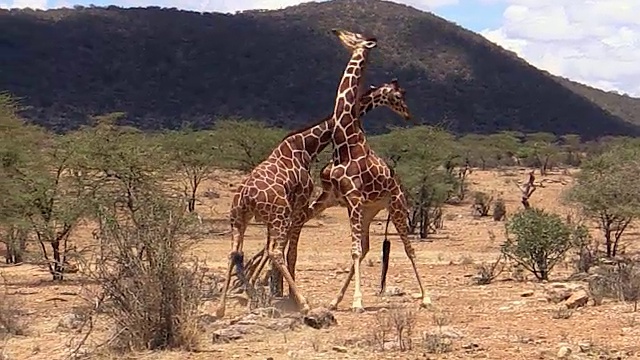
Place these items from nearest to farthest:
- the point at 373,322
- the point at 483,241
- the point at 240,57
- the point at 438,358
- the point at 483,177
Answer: the point at 438,358, the point at 373,322, the point at 483,241, the point at 483,177, the point at 240,57

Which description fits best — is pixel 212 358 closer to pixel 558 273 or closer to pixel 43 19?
pixel 558 273

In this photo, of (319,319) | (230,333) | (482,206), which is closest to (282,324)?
(319,319)

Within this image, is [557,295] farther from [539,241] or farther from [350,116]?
[539,241]

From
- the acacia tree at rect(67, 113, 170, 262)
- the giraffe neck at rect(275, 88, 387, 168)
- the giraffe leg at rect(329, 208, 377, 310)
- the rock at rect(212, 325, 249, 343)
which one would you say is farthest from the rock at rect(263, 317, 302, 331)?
the acacia tree at rect(67, 113, 170, 262)

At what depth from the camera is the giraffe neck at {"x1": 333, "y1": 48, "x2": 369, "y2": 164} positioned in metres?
13.1

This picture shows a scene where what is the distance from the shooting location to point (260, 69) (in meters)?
74.9

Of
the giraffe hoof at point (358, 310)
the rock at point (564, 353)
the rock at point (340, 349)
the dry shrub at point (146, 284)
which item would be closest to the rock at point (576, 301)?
the giraffe hoof at point (358, 310)

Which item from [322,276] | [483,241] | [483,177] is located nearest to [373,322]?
[322,276]

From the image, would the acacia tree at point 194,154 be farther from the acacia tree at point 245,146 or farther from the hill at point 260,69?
the hill at point 260,69

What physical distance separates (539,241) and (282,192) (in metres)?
5.97

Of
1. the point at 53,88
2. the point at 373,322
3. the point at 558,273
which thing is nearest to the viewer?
the point at 373,322

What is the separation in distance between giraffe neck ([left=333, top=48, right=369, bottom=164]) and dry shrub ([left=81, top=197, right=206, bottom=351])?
11.5ft

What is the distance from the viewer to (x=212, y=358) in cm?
948

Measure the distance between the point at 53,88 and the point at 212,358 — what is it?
198 ft
